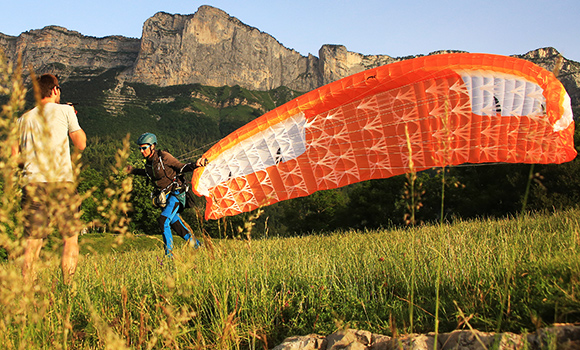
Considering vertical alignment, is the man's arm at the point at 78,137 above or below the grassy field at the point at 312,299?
above

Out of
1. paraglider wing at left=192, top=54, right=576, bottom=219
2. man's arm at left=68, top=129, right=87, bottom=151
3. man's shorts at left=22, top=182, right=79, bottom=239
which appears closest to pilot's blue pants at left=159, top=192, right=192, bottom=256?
paraglider wing at left=192, top=54, right=576, bottom=219

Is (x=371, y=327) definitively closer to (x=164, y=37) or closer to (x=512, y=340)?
(x=512, y=340)

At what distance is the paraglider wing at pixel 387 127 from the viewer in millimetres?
8445

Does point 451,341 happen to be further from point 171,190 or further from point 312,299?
point 171,190

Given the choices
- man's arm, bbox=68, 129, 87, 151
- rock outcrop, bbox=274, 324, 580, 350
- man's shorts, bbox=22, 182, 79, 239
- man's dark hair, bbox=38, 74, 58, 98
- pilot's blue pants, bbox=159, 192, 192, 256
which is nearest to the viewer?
man's shorts, bbox=22, 182, 79, 239

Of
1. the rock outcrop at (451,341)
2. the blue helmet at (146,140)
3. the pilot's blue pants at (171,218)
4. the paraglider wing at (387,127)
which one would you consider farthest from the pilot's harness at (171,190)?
the rock outcrop at (451,341)

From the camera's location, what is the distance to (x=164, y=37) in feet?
623

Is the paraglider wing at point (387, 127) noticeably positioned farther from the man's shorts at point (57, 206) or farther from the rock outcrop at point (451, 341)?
the man's shorts at point (57, 206)

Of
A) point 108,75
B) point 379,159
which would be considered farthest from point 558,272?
point 108,75

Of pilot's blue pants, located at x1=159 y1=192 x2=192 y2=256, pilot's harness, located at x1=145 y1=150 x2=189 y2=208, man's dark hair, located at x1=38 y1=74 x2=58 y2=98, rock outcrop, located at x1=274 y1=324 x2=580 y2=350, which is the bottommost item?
rock outcrop, located at x1=274 y1=324 x2=580 y2=350

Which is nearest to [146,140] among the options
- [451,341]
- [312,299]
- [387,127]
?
[312,299]

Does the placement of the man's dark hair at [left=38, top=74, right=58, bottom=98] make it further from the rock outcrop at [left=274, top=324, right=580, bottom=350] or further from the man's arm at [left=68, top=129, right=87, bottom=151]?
the rock outcrop at [left=274, top=324, right=580, bottom=350]

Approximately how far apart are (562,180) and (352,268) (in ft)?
89.2

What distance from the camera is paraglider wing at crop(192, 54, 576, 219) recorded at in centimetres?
845
